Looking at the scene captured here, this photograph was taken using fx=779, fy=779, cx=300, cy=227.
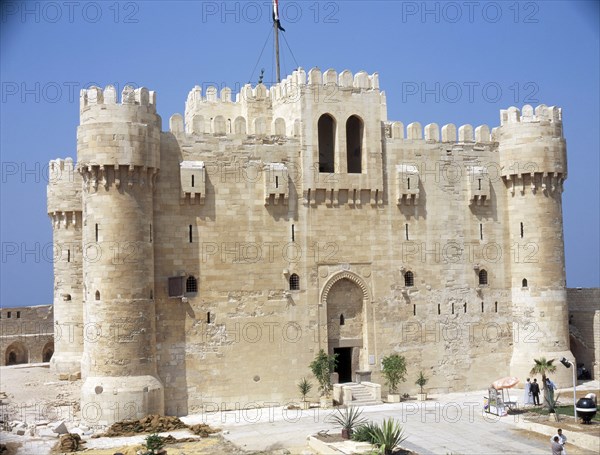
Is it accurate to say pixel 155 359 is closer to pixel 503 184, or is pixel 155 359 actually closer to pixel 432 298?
pixel 432 298

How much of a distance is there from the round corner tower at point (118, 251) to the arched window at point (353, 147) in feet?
30.4

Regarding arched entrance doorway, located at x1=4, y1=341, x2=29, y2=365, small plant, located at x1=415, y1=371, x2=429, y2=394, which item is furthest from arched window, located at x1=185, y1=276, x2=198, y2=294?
arched entrance doorway, located at x1=4, y1=341, x2=29, y2=365

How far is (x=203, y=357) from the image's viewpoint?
2928 cm

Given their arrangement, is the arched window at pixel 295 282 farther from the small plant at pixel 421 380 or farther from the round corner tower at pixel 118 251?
the small plant at pixel 421 380

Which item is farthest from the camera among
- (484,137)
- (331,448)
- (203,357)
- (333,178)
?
(484,137)

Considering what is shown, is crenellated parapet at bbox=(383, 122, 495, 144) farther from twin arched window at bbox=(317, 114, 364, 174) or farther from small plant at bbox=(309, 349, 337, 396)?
small plant at bbox=(309, 349, 337, 396)

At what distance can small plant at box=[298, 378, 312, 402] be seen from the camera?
30.0 metres

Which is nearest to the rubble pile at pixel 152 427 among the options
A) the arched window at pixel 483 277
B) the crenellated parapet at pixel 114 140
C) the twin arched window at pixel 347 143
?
the crenellated parapet at pixel 114 140

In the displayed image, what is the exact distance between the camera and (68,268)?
126 ft

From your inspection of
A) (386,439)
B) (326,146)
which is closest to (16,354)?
(326,146)

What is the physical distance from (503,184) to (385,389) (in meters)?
10.5

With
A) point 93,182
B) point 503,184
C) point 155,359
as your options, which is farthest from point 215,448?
point 503,184

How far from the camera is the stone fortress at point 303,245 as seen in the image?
91.4 ft

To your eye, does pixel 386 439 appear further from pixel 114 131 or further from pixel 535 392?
pixel 114 131
